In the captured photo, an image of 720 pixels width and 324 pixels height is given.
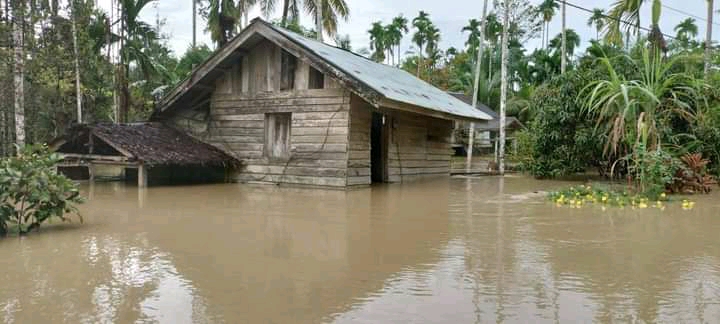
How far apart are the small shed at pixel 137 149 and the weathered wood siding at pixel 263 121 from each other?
488 mm

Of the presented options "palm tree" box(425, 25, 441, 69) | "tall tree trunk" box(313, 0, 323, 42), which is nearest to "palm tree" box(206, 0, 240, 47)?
"tall tree trunk" box(313, 0, 323, 42)

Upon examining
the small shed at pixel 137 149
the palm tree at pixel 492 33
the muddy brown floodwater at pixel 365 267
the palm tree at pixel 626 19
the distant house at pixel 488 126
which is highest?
the palm tree at pixel 492 33

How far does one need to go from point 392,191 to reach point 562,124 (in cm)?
583

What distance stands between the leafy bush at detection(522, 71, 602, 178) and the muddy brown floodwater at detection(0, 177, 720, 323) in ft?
19.4

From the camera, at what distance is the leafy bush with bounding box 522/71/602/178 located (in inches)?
549

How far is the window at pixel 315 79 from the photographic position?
12.1m

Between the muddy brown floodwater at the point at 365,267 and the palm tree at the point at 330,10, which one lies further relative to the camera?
the palm tree at the point at 330,10

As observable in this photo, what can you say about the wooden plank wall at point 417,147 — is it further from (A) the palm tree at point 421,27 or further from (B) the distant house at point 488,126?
(A) the palm tree at point 421,27

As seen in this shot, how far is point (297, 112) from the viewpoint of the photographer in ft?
40.4

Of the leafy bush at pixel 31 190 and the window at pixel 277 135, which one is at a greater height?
the window at pixel 277 135

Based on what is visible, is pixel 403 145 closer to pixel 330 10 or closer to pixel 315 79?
pixel 315 79

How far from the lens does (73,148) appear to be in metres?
12.5

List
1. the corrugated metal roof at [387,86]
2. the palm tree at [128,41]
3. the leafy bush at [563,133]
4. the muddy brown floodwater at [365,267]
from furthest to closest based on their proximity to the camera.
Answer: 1. the palm tree at [128,41]
2. the leafy bush at [563,133]
3. the corrugated metal roof at [387,86]
4. the muddy brown floodwater at [365,267]

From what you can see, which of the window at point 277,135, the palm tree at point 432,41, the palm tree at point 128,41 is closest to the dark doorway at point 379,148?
the window at point 277,135
